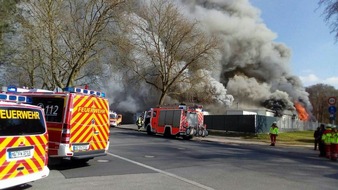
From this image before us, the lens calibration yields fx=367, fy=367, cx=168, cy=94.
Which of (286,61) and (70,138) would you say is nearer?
(70,138)

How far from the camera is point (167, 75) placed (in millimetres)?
39844

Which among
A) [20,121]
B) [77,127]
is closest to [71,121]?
[77,127]

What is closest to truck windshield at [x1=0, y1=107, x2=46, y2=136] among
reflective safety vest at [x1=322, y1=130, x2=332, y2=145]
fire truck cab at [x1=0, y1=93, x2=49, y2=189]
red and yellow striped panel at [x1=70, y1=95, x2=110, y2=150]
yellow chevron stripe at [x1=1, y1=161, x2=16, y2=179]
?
fire truck cab at [x1=0, y1=93, x2=49, y2=189]

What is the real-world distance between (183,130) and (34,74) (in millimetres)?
22741

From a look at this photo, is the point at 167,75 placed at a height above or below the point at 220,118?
above

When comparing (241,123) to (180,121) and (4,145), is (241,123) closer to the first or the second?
(180,121)

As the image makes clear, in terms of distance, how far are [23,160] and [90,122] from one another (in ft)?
11.8

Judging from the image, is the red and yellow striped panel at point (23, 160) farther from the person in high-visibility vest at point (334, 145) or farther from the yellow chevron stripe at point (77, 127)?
the person in high-visibility vest at point (334, 145)

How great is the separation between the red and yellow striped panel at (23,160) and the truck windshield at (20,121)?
0.40 feet

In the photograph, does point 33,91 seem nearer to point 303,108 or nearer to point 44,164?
point 44,164

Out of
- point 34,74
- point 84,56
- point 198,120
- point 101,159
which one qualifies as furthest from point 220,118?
point 101,159

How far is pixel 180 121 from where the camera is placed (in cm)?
2672

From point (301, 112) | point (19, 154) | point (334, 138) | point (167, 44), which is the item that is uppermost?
point (167, 44)

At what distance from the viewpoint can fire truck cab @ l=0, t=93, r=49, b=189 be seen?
6562mm
